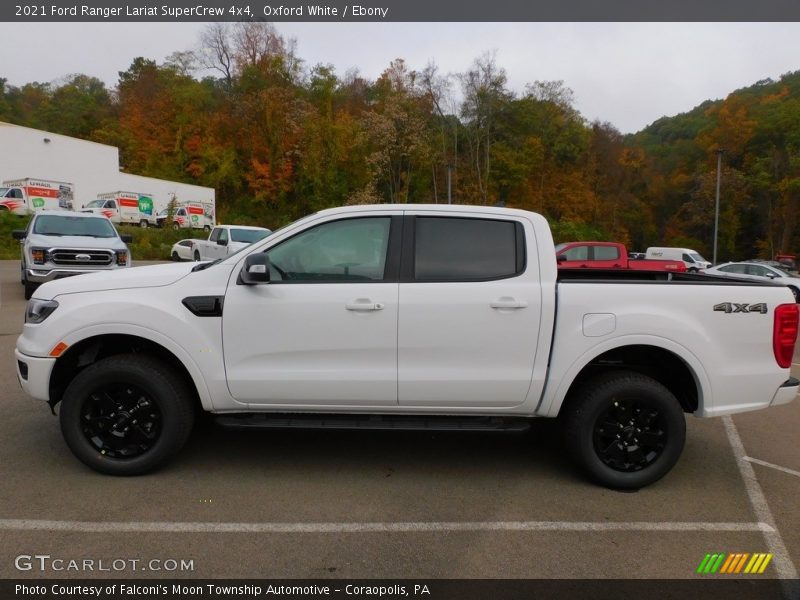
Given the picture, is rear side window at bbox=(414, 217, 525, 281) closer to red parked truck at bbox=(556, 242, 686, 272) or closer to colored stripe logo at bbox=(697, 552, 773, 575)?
colored stripe logo at bbox=(697, 552, 773, 575)

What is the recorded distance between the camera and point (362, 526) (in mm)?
3404

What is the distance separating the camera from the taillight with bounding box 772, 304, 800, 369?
3.87 m

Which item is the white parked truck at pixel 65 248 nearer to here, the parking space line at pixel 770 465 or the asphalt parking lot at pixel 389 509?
the asphalt parking lot at pixel 389 509

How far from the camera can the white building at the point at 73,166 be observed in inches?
1316

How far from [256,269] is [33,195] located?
3437 centimetres

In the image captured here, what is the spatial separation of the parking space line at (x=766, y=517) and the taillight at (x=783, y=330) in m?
0.90

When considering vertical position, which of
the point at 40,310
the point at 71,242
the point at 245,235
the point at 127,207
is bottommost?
the point at 40,310

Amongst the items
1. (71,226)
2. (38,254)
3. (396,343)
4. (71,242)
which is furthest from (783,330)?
(71,226)

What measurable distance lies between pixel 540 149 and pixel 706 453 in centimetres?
5433

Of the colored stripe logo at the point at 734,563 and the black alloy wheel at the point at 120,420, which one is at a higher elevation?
the black alloy wheel at the point at 120,420

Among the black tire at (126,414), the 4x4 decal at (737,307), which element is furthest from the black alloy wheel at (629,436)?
the black tire at (126,414)

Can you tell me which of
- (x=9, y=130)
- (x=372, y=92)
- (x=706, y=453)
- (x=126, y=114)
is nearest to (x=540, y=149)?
(x=372, y=92)

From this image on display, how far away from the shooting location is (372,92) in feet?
181

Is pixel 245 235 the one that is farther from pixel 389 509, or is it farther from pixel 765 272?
pixel 765 272
